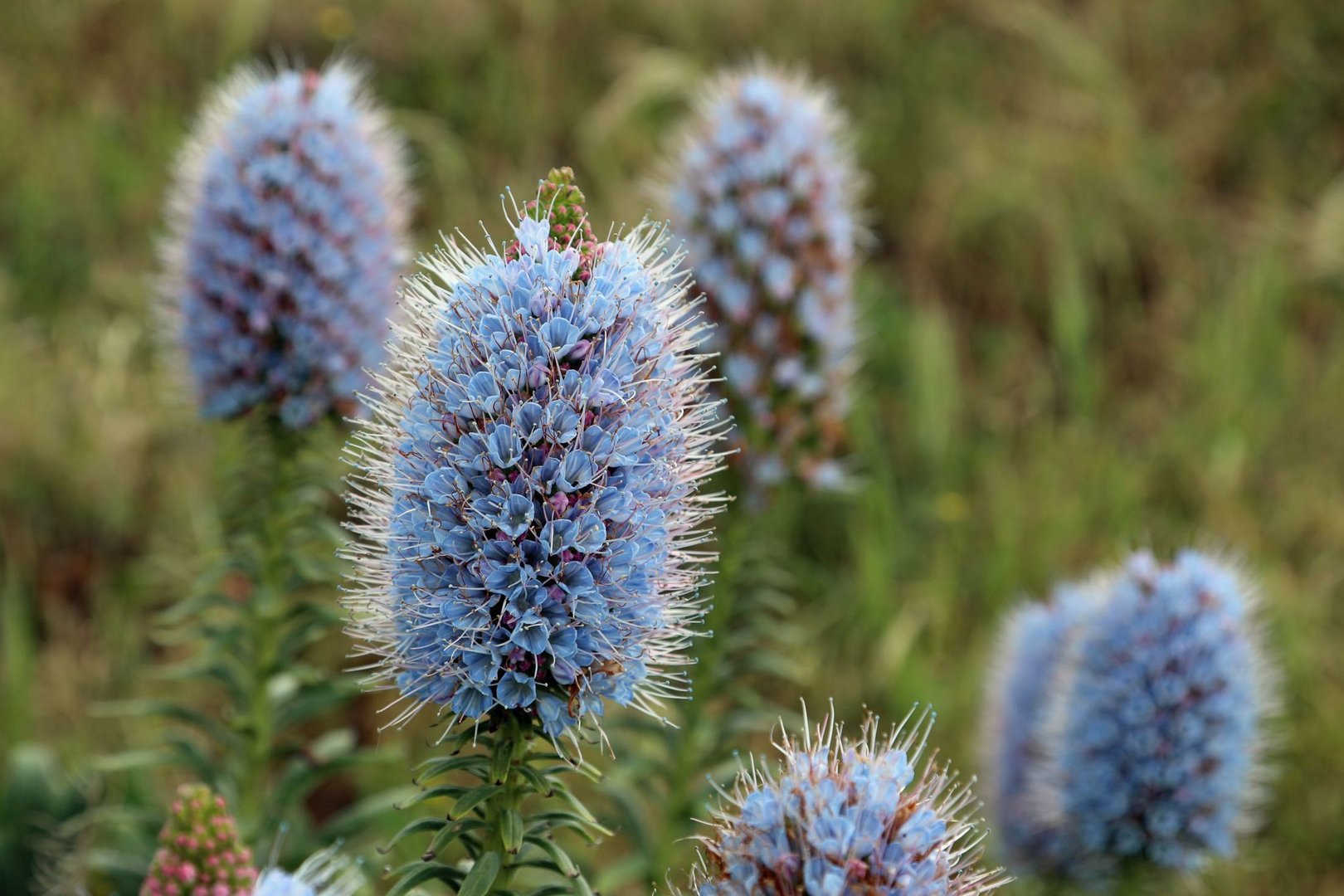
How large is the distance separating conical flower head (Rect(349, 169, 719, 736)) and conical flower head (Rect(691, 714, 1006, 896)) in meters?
0.37

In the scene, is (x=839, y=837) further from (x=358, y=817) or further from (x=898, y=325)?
(x=898, y=325)

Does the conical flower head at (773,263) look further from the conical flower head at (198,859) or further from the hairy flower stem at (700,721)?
the conical flower head at (198,859)

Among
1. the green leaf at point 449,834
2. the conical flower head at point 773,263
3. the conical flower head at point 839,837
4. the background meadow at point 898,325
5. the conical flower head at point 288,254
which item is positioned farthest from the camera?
the background meadow at point 898,325

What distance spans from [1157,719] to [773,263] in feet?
5.46

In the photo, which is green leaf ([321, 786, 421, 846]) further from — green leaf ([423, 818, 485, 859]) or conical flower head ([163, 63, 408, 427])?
green leaf ([423, 818, 485, 859])

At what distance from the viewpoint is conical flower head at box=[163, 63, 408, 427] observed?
11.9 ft

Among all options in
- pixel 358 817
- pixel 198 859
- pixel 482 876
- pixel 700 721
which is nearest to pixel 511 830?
pixel 482 876

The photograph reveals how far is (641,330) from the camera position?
7.50 feet

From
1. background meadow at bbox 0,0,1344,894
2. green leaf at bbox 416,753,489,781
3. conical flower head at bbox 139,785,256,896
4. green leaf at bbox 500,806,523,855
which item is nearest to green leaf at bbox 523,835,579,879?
green leaf at bbox 500,806,523,855

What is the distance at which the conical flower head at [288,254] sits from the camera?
362 cm

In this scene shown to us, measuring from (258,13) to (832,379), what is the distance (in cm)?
566

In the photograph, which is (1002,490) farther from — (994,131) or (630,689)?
(630,689)

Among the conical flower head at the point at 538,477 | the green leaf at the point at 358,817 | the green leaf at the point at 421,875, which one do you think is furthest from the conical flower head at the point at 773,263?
the green leaf at the point at 421,875

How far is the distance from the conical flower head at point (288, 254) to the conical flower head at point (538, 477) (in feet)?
4.44
